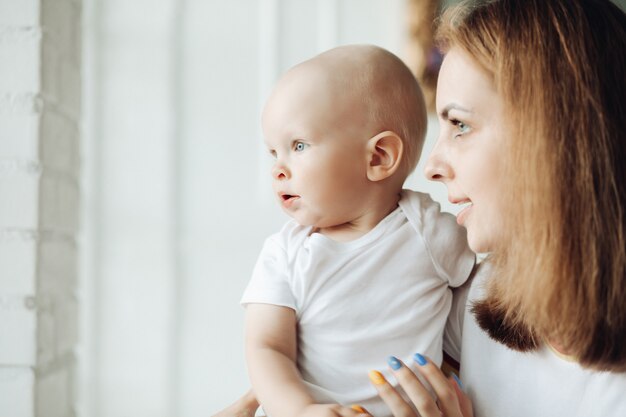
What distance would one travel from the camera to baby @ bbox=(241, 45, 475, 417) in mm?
979

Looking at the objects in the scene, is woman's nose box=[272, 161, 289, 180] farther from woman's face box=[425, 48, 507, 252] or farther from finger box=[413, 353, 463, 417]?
finger box=[413, 353, 463, 417]

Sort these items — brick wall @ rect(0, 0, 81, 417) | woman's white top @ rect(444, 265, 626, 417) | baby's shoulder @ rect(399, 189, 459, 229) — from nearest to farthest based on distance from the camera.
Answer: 1. woman's white top @ rect(444, 265, 626, 417)
2. baby's shoulder @ rect(399, 189, 459, 229)
3. brick wall @ rect(0, 0, 81, 417)

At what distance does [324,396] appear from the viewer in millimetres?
952

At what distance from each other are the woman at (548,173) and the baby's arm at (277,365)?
120 millimetres

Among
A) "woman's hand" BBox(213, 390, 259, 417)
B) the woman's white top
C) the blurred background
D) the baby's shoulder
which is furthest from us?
the blurred background

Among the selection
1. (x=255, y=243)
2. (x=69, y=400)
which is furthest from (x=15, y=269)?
(x=255, y=243)

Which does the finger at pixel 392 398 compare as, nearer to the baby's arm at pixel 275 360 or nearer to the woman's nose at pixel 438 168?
the baby's arm at pixel 275 360

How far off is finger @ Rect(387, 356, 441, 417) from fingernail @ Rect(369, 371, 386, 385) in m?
0.02

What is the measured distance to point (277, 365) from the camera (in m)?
0.92

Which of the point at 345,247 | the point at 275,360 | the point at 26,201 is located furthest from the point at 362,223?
the point at 26,201

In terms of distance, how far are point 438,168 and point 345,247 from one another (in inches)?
7.7

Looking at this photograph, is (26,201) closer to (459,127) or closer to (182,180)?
(182,180)

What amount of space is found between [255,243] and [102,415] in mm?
732

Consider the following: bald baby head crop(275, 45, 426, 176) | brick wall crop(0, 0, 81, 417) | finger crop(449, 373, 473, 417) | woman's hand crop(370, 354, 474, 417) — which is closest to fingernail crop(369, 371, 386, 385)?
woman's hand crop(370, 354, 474, 417)
